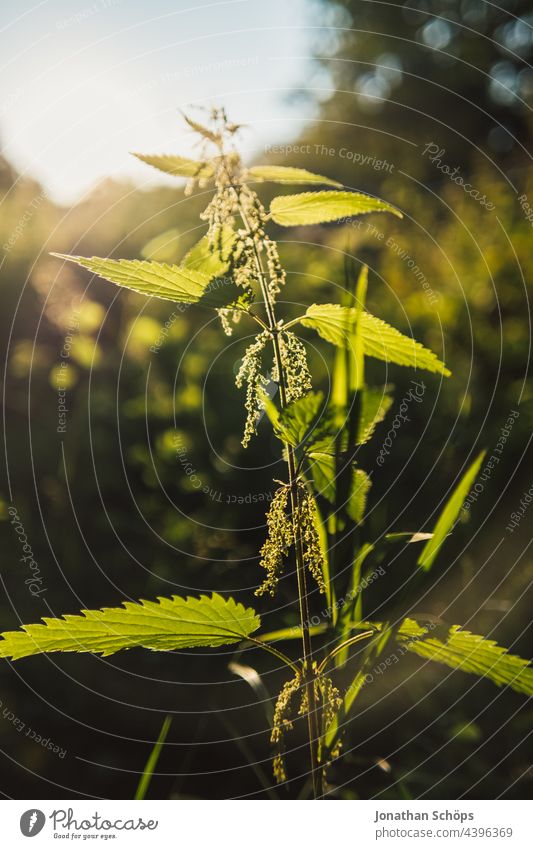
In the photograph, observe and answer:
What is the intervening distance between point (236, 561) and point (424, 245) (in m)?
1.41

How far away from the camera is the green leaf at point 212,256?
412 mm

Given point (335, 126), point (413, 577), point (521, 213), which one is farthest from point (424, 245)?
point (335, 126)

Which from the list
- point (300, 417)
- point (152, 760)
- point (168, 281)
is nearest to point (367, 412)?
point (300, 417)

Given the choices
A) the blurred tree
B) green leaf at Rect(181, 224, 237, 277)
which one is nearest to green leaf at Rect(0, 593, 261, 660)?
green leaf at Rect(181, 224, 237, 277)

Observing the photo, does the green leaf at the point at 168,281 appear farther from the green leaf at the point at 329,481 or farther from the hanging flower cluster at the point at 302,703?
the hanging flower cluster at the point at 302,703

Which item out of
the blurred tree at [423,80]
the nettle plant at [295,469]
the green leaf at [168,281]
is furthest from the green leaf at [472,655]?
the blurred tree at [423,80]

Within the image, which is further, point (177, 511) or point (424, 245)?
point (424, 245)

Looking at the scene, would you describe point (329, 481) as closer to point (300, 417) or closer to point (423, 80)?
point (300, 417)

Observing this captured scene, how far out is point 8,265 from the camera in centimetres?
148

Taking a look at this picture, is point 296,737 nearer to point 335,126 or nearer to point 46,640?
point 46,640

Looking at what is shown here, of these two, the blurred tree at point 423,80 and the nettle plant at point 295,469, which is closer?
the nettle plant at point 295,469

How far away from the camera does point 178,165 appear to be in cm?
40

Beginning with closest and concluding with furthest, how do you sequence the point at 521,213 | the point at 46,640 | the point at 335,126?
the point at 46,640 → the point at 521,213 → the point at 335,126

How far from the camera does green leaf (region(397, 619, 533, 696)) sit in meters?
0.43
